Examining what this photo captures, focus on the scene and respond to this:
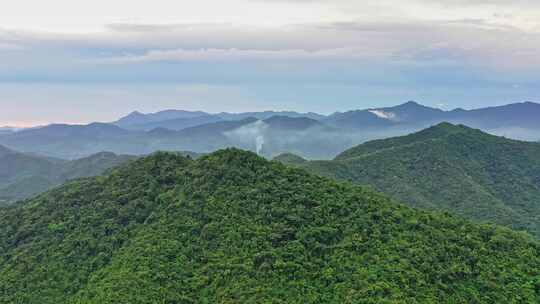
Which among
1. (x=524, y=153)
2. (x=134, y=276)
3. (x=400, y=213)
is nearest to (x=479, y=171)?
(x=524, y=153)

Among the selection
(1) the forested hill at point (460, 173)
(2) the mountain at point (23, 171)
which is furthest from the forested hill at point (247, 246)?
(2) the mountain at point (23, 171)

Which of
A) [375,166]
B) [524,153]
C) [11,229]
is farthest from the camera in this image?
[524,153]

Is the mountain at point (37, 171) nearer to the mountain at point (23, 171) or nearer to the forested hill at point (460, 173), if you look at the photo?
the mountain at point (23, 171)

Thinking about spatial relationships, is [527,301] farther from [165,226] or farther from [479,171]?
[479,171]

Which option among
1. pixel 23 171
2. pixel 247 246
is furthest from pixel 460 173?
pixel 23 171

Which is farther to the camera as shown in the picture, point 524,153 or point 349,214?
point 524,153

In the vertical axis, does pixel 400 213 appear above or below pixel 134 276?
above

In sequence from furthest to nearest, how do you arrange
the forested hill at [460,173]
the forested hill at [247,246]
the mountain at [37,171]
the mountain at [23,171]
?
1. the mountain at [23,171]
2. the mountain at [37,171]
3. the forested hill at [460,173]
4. the forested hill at [247,246]
